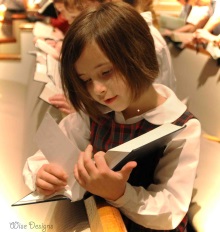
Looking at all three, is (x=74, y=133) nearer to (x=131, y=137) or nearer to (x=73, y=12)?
(x=131, y=137)

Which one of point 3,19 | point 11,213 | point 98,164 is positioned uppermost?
point 98,164

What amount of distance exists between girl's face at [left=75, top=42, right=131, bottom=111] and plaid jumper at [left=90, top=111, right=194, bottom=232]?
0.08 m

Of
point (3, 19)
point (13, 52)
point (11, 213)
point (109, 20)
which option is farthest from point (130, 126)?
point (3, 19)

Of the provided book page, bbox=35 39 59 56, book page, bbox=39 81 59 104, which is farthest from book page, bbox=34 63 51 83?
book page, bbox=35 39 59 56

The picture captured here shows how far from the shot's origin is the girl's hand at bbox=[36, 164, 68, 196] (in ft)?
2.27

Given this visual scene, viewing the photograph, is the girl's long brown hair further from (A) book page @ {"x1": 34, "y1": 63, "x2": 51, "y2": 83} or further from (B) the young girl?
(A) book page @ {"x1": 34, "y1": 63, "x2": 51, "y2": 83}

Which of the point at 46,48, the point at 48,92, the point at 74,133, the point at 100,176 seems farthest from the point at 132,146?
the point at 46,48

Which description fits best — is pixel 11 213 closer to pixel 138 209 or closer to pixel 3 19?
pixel 138 209

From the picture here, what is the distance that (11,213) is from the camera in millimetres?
832

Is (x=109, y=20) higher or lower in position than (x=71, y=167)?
higher

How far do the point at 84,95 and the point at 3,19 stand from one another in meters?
1.97

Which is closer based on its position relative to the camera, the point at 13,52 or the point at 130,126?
the point at 130,126

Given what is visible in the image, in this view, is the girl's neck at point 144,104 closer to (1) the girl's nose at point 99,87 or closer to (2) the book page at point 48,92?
(1) the girl's nose at point 99,87

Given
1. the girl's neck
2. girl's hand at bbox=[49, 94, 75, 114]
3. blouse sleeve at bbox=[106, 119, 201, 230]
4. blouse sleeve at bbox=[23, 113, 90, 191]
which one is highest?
the girl's neck
